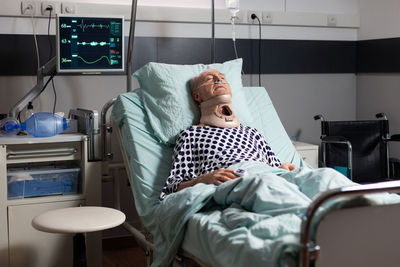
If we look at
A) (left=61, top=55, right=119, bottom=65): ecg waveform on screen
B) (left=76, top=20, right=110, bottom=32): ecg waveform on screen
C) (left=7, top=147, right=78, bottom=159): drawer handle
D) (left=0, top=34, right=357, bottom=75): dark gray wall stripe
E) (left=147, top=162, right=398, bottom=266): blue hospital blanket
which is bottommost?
(left=147, top=162, right=398, bottom=266): blue hospital blanket

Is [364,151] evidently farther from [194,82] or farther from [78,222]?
[78,222]

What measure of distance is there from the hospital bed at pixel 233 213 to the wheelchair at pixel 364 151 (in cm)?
66

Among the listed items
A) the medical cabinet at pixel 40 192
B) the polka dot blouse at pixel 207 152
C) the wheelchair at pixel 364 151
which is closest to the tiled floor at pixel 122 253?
the medical cabinet at pixel 40 192

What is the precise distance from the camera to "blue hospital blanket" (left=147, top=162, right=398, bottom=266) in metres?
1.90

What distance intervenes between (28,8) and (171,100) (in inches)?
45.8

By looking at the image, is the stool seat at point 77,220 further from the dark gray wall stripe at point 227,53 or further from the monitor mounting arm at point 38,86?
the dark gray wall stripe at point 227,53

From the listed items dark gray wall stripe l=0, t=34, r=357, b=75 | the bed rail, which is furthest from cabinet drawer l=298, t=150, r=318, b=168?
the bed rail

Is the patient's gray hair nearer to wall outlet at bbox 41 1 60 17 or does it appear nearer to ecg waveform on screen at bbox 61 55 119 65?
Result: ecg waveform on screen at bbox 61 55 119 65

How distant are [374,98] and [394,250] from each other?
273 cm

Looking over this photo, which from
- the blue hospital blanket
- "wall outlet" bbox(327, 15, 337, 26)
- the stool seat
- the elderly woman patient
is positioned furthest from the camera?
"wall outlet" bbox(327, 15, 337, 26)

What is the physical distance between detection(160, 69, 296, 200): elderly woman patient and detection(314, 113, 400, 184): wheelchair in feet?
3.18

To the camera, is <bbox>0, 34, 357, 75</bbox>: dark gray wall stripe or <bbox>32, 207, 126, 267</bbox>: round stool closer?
<bbox>32, 207, 126, 267</bbox>: round stool

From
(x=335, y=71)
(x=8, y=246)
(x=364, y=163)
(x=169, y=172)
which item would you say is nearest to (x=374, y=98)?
(x=335, y=71)

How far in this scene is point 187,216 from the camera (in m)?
2.35
